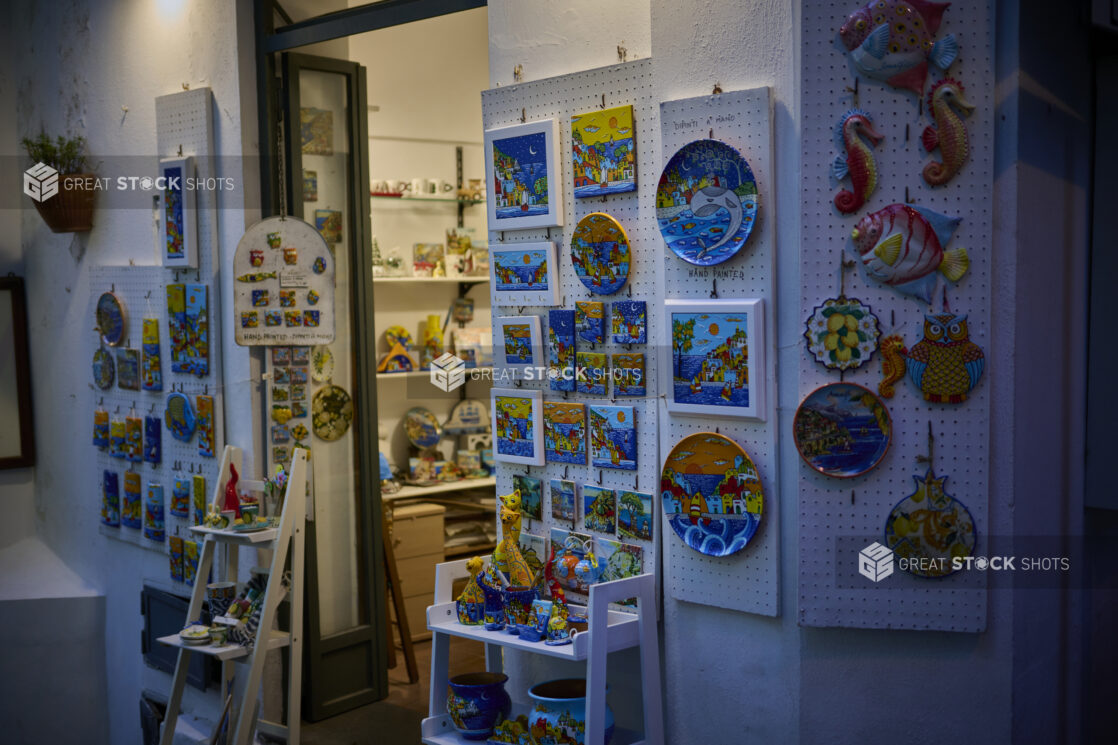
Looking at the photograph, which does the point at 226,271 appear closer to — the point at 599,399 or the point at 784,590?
the point at 599,399

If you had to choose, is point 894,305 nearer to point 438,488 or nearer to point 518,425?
point 518,425

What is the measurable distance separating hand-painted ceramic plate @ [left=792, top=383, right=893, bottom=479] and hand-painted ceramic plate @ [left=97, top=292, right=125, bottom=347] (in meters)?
3.40

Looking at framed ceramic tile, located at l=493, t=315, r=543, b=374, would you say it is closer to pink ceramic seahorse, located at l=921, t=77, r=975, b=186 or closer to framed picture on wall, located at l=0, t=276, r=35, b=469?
pink ceramic seahorse, located at l=921, t=77, r=975, b=186

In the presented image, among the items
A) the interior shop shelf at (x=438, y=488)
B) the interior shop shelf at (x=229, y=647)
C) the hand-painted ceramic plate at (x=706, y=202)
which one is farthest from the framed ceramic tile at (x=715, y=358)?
the interior shop shelf at (x=438, y=488)

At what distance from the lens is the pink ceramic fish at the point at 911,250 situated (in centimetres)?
237

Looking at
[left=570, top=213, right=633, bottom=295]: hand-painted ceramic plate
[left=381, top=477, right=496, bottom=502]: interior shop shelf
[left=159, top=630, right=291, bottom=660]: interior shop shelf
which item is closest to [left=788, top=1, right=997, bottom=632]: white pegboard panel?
[left=570, top=213, right=633, bottom=295]: hand-painted ceramic plate

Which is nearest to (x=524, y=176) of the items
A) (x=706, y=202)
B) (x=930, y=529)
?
(x=706, y=202)

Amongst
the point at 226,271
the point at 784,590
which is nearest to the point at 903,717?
the point at 784,590

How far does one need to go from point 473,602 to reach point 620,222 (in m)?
1.16

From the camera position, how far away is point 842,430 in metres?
2.49

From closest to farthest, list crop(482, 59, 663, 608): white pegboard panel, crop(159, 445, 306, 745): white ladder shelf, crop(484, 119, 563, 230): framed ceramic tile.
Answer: crop(482, 59, 663, 608): white pegboard panel → crop(484, 119, 563, 230): framed ceramic tile → crop(159, 445, 306, 745): white ladder shelf

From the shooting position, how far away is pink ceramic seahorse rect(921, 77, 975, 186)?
234 cm

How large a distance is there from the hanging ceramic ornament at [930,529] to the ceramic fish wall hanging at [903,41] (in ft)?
3.11

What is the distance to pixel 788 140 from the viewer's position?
2551 millimetres
